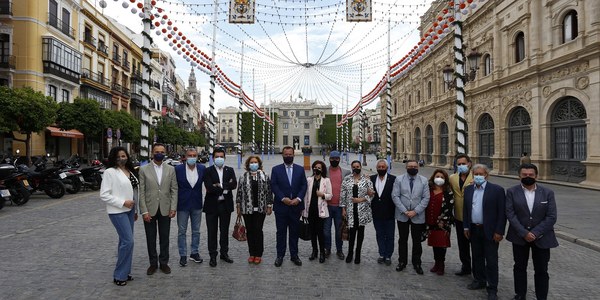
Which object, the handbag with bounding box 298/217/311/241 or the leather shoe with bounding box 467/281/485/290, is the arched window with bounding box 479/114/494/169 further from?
the handbag with bounding box 298/217/311/241

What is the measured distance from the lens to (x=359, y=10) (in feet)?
37.5

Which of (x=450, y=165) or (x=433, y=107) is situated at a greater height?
(x=433, y=107)

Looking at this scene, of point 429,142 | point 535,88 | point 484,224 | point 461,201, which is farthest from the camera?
point 429,142

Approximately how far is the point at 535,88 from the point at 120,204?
18.5m

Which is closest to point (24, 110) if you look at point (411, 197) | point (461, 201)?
point (411, 197)

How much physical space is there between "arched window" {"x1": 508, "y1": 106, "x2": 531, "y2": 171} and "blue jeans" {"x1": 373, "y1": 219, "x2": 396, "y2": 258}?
1606 cm

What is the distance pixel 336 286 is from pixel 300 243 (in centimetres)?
223

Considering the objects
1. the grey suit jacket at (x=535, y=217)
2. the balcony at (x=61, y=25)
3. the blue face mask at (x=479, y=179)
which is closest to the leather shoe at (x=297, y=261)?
the blue face mask at (x=479, y=179)

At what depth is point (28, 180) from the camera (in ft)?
38.3

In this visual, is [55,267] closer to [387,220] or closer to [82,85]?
[387,220]

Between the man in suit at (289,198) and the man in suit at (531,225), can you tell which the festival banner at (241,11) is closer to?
the man in suit at (289,198)

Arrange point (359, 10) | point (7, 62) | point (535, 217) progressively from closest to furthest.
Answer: point (535, 217)
point (359, 10)
point (7, 62)

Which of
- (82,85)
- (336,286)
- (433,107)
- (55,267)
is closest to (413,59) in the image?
(433,107)

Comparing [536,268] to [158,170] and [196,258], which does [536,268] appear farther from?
[158,170]
